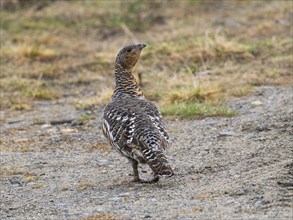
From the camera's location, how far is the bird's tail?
8.07 meters

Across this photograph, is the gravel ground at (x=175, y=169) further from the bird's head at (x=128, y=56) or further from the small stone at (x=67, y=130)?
the bird's head at (x=128, y=56)

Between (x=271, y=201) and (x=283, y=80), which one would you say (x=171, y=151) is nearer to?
(x=271, y=201)

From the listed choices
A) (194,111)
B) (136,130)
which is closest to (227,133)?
(194,111)

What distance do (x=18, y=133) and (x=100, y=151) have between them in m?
1.98

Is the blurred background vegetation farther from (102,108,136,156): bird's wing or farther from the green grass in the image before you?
(102,108,136,156): bird's wing

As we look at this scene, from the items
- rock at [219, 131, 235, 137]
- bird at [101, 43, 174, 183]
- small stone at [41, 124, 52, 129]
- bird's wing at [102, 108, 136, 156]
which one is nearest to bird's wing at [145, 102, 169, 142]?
bird at [101, 43, 174, 183]

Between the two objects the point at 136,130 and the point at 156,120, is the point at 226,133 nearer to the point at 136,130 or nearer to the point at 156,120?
the point at 156,120

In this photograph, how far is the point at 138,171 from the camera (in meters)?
9.38

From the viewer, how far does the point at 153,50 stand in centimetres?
1714

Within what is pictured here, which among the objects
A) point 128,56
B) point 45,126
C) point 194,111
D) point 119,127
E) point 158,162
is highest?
point 128,56

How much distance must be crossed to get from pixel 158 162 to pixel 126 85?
1.68 metres

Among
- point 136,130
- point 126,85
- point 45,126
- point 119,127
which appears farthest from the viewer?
point 45,126

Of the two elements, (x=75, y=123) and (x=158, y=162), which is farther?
(x=75, y=123)

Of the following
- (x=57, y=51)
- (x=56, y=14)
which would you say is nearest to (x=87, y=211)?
(x=57, y=51)
